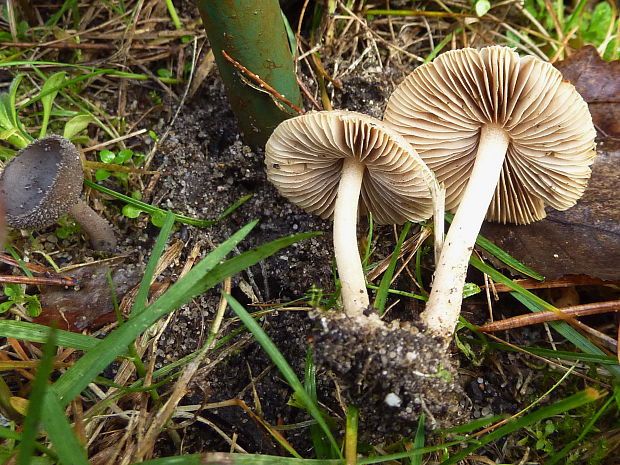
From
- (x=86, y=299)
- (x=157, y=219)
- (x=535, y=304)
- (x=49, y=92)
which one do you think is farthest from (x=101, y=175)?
(x=535, y=304)

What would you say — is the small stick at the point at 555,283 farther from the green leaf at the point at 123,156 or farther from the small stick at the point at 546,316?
the green leaf at the point at 123,156

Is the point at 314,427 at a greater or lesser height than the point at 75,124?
lesser

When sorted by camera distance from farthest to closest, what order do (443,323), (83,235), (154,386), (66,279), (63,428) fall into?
(83,235) < (66,279) < (443,323) < (154,386) < (63,428)

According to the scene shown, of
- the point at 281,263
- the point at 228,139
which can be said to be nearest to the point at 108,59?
the point at 228,139

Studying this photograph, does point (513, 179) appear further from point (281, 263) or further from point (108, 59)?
point (108, 59)

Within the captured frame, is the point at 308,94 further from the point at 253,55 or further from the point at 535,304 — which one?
the point at 535,304

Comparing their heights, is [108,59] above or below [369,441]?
above

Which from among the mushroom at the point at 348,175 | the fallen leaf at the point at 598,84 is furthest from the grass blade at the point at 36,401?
the fallen leaf at the point at 598,84

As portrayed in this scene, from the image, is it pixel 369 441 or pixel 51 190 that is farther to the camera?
pixel 51 190
